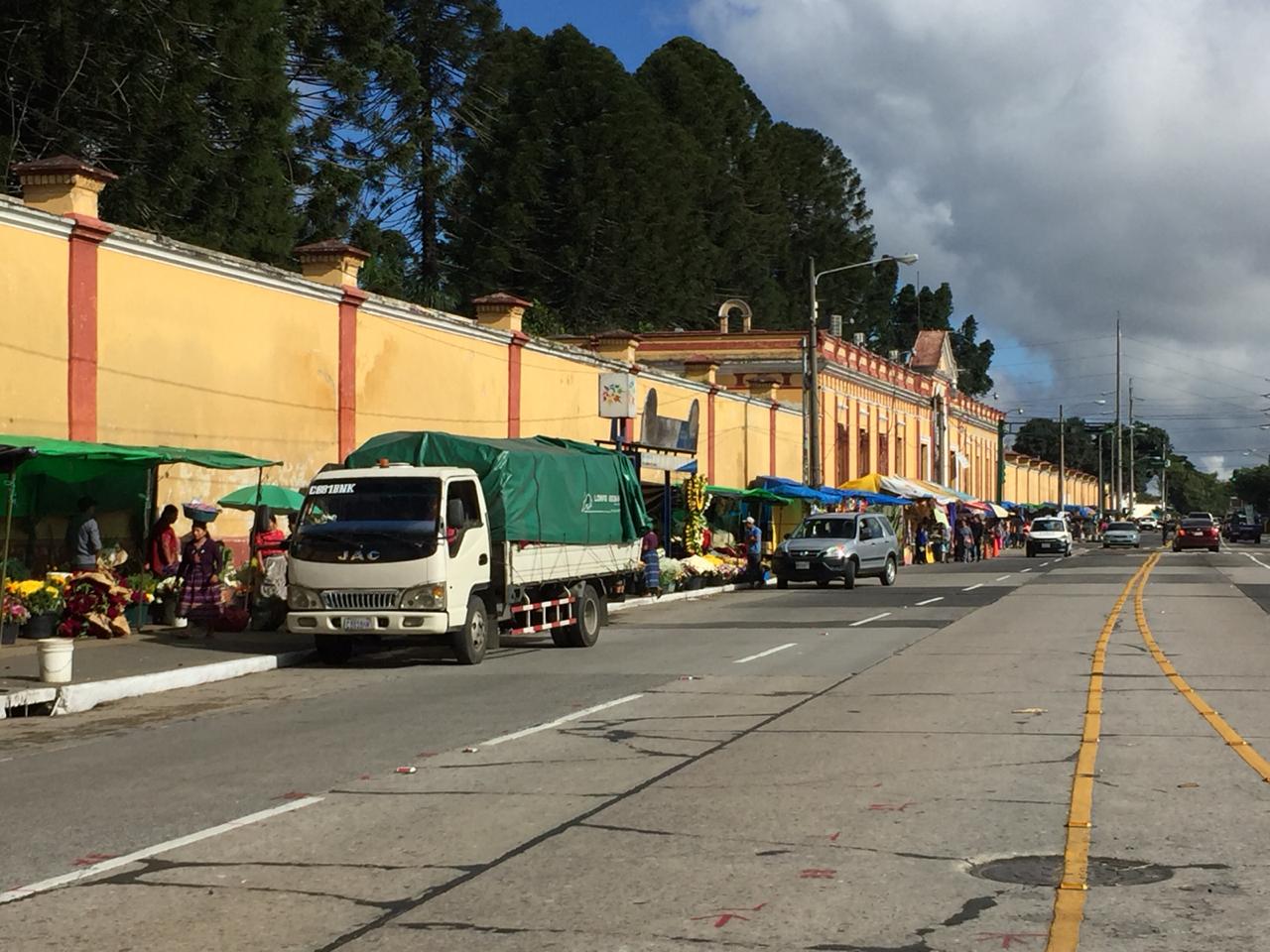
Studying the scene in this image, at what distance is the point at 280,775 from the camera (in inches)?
404

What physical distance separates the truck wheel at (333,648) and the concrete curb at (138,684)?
442mm

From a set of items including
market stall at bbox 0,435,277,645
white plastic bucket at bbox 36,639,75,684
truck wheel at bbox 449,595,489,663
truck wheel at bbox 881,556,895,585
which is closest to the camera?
white plastic bucket at bbox 36,639,75,684

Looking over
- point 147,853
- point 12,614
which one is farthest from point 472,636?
point 147,853

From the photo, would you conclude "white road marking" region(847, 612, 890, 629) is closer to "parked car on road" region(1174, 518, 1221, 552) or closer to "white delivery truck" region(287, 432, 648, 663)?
"white delivery truck" region(287, 432, 648, 663)

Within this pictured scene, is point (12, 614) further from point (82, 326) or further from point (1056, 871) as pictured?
point (1056, 871)

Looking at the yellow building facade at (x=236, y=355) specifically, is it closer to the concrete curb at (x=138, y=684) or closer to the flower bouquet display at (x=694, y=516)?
the flower bouquet display at (x=694, y=516)

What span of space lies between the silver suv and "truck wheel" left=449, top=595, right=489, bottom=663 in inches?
733

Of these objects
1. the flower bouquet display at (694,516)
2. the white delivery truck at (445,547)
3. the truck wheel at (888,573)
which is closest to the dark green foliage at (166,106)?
the flower bouquet display at (694,516)

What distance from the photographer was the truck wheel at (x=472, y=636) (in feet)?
59.5

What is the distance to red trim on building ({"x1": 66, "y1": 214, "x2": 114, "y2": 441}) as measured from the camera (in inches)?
828

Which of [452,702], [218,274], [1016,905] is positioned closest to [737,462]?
[218,274]

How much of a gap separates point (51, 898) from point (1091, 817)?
520 centimetres

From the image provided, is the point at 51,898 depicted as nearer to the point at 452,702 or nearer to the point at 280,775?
the point at 280,775

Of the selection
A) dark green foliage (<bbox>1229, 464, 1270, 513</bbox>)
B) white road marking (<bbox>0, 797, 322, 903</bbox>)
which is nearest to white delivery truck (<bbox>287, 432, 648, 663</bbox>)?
white road marking (<bbox>0, 797, 322, 903</bbox>)
